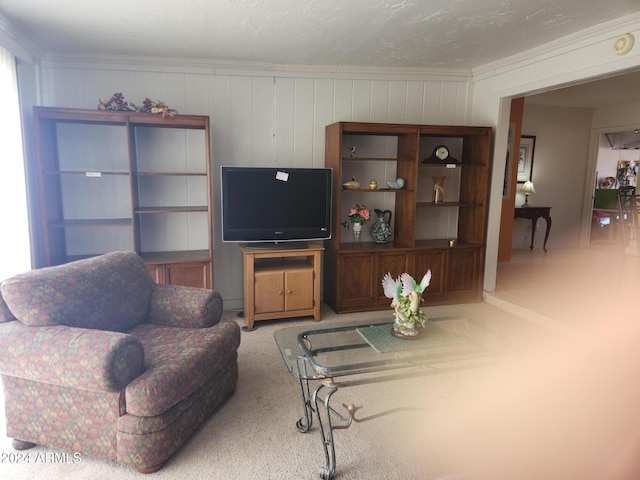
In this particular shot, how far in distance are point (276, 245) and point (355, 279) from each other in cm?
87

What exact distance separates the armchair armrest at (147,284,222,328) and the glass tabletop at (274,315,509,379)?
1.60ft

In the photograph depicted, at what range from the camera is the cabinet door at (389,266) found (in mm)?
4359

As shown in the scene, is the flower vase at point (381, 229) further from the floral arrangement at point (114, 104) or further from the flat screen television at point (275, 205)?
the floral arrangement at point (114, 104)

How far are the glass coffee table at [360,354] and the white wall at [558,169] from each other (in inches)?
214

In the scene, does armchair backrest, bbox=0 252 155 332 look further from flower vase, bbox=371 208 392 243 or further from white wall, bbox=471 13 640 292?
white wall, bbox=471 13 640 292

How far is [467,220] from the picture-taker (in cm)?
486

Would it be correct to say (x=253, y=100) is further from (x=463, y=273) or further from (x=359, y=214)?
A: (x=463, y=273)

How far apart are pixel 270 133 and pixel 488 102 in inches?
92.9

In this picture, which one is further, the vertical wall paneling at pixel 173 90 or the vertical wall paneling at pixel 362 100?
the vertical wall paneling at pixel 362 100

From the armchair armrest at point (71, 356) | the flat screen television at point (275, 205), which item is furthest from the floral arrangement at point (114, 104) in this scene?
the armchair armrest at point (71, 356)

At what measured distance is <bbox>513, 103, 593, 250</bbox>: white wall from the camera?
7129 millimetres

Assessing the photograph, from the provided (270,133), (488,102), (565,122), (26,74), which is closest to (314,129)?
(270,133)

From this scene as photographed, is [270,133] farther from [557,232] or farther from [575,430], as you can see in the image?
[557,232]

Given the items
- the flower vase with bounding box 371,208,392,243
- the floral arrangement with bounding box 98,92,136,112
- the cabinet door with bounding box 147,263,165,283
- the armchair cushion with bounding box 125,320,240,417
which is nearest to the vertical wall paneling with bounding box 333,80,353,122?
the flower vase with bounding box 371,208,392,243
